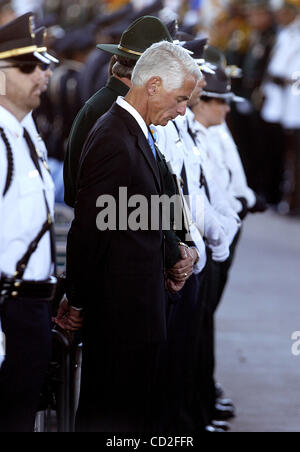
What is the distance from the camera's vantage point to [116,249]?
13.0 ft

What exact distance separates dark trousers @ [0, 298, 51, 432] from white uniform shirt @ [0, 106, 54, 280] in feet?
0.35

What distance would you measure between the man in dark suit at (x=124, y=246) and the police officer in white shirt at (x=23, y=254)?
0.19 meters

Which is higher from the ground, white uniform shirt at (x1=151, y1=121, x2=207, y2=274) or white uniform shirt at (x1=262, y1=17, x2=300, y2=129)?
→ white uniform shirt at (x1=151, y1=121, x2=207, y2=274)

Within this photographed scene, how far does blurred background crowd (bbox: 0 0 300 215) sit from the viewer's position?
11562 millimetres

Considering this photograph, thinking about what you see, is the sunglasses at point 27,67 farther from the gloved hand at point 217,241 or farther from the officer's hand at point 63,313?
the gloved hand at point 217,241

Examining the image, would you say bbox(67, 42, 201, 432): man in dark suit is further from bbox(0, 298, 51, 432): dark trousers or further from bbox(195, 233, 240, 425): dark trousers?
bbox(195, 233, 240, 425): dark trousers

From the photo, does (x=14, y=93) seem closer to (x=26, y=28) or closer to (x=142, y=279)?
(x=26, y=28)

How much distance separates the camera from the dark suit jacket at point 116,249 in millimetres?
3924

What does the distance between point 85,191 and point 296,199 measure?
31.3 feet

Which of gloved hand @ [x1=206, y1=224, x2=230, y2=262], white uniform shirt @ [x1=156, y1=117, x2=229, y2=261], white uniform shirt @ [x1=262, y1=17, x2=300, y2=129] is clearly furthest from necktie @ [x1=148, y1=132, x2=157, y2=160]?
white uniform shirt @ [x1=262, y1=17, x2=300, y2=129]

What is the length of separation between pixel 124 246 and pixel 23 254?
41 centimetres

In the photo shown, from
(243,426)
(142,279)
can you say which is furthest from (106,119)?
(243,426)

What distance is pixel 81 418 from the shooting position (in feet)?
13.8

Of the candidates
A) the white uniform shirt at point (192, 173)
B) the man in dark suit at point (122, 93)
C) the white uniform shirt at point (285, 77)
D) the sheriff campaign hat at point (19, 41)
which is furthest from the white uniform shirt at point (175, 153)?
the white uniform shirt at point (285, 77)
